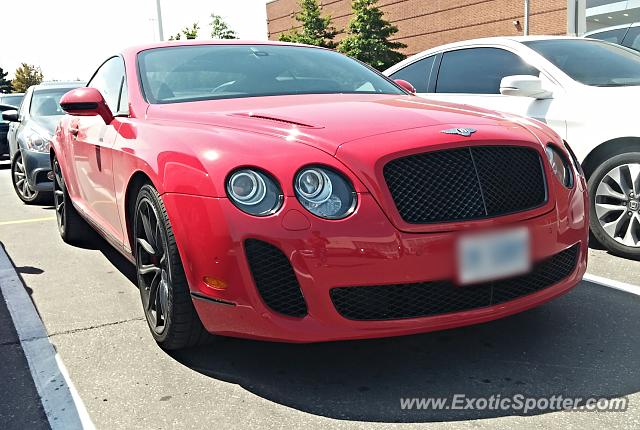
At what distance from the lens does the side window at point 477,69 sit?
501 centimetres

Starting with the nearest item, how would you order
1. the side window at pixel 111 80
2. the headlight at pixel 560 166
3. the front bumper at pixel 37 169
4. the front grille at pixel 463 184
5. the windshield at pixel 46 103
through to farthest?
the front grille at pixel 463 184 → the headlight at pixel 560 166 → the side window at pixel 111 80 → the front bumper at pixel 37 169 → the windshield at pixel 46 103

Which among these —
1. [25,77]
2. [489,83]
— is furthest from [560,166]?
[25,77]

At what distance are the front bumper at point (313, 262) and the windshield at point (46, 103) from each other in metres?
6.42

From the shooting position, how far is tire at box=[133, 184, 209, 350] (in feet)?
8.63

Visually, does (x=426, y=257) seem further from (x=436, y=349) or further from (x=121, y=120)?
(x=121, y=120)

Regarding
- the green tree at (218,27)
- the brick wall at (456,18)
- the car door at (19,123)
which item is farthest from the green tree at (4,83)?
the car door at (19,123)

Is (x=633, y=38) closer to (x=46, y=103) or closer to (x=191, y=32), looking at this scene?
(x=46, y=103)

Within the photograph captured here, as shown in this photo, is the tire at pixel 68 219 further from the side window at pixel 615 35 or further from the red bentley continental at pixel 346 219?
→ the side window at pixel 615 35

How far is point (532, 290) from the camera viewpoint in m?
2.62

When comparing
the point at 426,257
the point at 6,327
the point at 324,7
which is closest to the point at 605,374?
the point at 426,257

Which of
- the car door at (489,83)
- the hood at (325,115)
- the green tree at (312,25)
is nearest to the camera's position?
the hood at (325,115)

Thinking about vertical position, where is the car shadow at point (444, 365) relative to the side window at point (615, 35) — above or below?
below

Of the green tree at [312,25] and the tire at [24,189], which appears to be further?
the green tree at [312,25]

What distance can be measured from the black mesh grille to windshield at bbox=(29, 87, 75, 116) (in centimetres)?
659
